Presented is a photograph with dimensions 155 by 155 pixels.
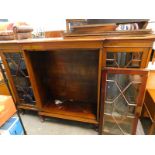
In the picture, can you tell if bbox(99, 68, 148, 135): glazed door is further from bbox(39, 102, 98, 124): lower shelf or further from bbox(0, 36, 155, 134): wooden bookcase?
bbox(39, 102, 98, 124): lower shelf

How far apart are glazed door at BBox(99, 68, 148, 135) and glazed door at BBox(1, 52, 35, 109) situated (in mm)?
1017

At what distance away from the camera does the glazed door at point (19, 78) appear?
4.98ft

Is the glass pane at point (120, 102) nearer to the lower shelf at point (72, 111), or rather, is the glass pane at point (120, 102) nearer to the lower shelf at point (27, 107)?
the lower shelf at point (72, 111)

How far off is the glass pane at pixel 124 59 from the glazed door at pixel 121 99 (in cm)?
7

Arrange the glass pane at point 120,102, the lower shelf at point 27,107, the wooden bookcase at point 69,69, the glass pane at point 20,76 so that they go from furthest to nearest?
the lower shelf at point 27,107 → the glass pane at point 20,76 → the glass pane at point 120,102 → the wooden bookcase at point 69,69

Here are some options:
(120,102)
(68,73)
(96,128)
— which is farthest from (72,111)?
(120,102)

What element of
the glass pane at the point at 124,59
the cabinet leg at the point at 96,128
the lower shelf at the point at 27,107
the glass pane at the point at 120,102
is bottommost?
the cabinet leg at the point at 96,128

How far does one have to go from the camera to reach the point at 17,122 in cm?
117


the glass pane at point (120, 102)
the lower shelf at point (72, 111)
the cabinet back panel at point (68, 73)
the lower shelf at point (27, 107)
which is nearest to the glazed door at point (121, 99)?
the glass pane at point (120, 102)

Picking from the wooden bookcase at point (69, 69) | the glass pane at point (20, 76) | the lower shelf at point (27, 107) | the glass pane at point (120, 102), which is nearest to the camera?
the wooden bookcase at point (69, 69)

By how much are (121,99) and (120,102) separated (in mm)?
45

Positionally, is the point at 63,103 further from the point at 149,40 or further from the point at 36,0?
the point at 36,0

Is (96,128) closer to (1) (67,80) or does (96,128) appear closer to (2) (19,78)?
(1) (67,80)

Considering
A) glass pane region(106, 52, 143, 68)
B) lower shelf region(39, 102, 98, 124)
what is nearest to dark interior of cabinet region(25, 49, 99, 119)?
lower shelf region(39, 102, 98, 124)
